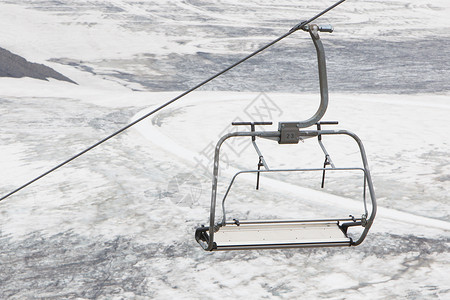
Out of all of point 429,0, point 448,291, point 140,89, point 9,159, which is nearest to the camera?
point 448,291

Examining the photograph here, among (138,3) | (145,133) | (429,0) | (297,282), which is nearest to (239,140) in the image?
(145,133)

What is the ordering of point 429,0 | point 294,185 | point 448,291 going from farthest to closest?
point 429,0 < point 294,185 < point 448,291

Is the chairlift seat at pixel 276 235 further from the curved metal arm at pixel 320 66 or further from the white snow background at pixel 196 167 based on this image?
the white snow background at pixel 196 167

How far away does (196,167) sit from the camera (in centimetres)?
1168

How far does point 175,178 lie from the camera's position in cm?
1105

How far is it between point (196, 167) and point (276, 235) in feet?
21.4

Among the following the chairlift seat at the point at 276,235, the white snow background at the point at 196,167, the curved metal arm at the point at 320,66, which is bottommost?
the white snow background at the point at 196,167

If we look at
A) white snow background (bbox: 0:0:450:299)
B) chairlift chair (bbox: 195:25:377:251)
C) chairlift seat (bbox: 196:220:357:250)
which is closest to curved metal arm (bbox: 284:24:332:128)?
chairlift chair (bbox: 195:25:377:251)

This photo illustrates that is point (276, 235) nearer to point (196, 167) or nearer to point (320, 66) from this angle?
point (320, 66)

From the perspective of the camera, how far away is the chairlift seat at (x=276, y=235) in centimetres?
500

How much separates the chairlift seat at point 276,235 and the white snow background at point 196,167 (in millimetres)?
1760

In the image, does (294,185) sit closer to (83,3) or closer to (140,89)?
(140,89)

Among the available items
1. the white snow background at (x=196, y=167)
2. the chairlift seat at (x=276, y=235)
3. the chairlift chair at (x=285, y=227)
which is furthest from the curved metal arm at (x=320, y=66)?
the white snow background at (x=196, y=167)

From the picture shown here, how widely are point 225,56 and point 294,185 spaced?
15.3 metres
